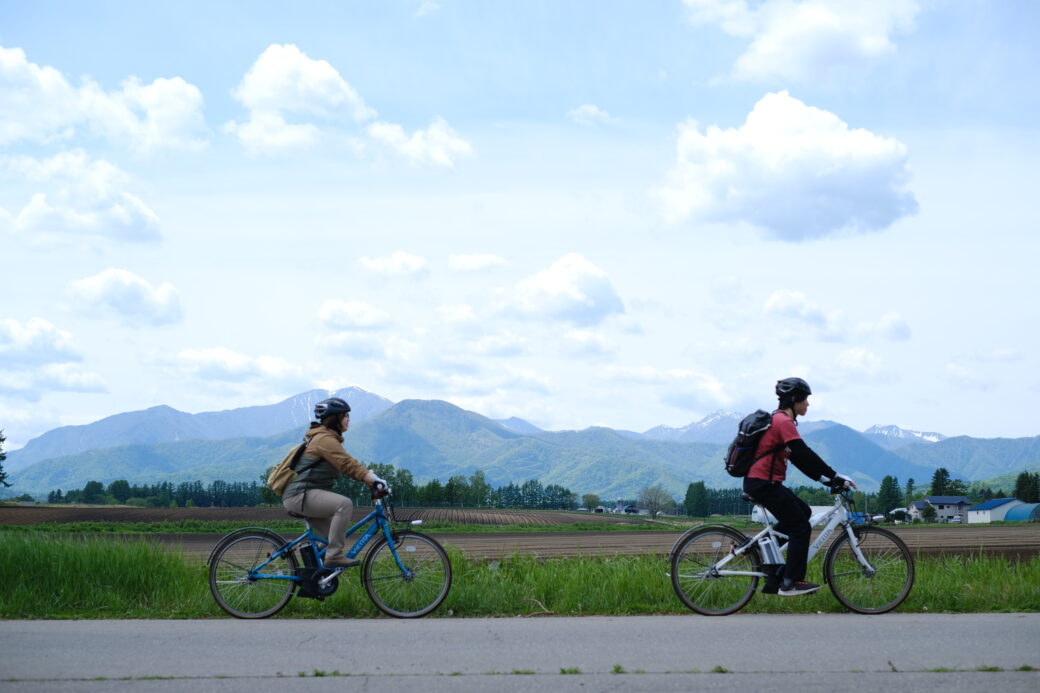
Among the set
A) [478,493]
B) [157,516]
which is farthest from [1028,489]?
[157,516]

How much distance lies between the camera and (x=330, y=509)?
8898 millimetres

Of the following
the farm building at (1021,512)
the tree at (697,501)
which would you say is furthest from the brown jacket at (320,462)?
the tree at (697,501)

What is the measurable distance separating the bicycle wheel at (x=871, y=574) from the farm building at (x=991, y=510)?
143 metres

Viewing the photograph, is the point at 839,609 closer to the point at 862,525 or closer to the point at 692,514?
the point at 862,525

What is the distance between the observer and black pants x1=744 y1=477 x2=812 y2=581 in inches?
350

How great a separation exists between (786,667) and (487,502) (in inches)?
6859

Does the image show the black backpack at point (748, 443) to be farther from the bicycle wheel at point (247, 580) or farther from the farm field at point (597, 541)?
the bicycle wheel at point (247, 580)

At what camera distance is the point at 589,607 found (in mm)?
9094

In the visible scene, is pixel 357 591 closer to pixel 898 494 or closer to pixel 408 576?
pixel 408 576

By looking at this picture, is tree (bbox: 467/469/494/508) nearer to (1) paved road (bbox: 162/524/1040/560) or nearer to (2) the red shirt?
(1) paved road (bbox: 162/524/1040/560)

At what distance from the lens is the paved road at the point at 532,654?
607 centimetres

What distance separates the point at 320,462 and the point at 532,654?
293 centimetres

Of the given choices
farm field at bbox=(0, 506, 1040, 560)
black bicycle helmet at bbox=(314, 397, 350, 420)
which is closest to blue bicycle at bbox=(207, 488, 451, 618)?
black bicycle helmet at bbox=(314, 397, 350, 420)

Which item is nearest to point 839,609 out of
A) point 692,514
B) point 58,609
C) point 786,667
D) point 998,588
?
point 998,588
